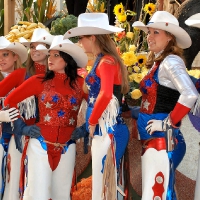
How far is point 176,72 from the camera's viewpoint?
9.80 ft

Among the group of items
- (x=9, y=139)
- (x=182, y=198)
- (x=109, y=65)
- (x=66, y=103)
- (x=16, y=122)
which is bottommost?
(x=182, y=198)

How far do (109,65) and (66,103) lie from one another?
0.54m

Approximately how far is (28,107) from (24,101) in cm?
6

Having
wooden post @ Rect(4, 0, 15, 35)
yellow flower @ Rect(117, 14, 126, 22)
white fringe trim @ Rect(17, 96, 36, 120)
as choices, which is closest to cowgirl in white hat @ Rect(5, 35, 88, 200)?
white fringe trim @ Rect(17, 96, 36, 120)

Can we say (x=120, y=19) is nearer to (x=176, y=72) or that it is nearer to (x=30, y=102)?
(x=30, y=102)

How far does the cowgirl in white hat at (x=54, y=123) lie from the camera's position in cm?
343

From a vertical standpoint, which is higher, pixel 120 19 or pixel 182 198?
pixel 120 19

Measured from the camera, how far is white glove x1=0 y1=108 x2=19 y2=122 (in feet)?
11.6

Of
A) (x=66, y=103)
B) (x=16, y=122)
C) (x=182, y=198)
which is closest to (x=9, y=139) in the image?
(x=16, y=122)

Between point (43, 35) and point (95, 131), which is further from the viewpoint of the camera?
point (43, 35)

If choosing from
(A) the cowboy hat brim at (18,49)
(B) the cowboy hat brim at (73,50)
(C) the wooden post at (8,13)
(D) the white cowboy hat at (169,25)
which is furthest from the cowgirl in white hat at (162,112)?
(C) the wooden post at (8,13)

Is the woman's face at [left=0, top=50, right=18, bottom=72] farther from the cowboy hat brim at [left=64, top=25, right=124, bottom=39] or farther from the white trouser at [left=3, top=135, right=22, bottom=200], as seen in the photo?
the cowboy hat brim at [left=64, top=25, right=124, bottom=39]

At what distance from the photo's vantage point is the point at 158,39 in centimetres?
323

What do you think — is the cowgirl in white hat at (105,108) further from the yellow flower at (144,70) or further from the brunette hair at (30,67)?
the brunette hair at (30,67)
